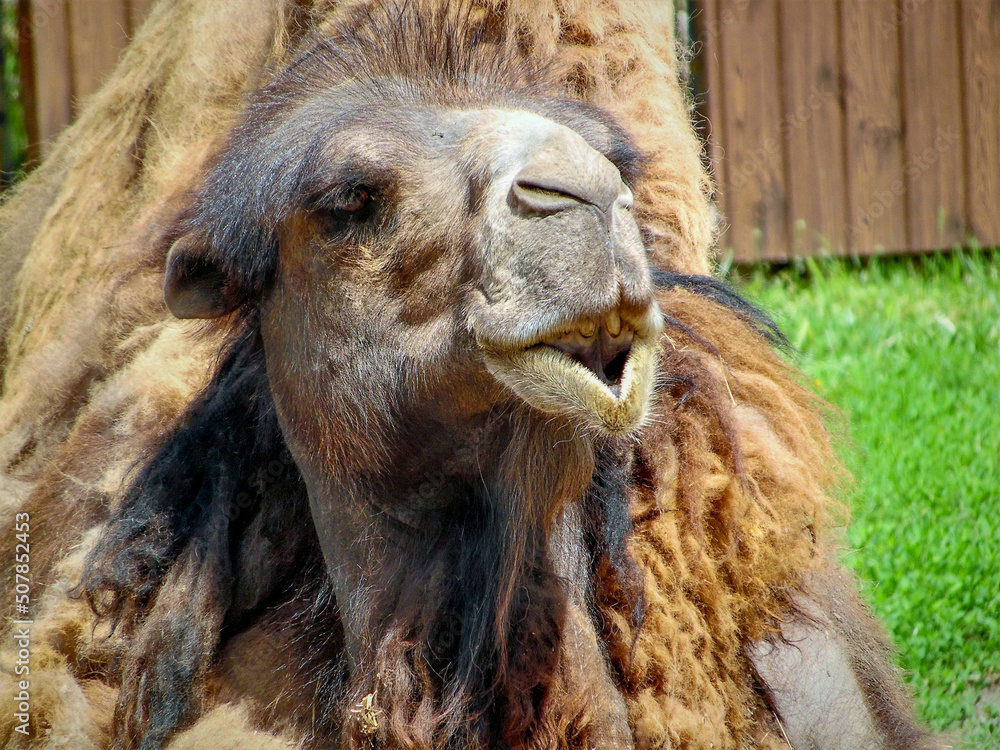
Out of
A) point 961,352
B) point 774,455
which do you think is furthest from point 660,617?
point 961,352

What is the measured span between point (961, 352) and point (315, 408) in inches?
174

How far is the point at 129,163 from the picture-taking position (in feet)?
13.0

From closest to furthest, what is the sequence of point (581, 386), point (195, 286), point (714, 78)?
point (581, 386), point (195, 286), point (714, 78)

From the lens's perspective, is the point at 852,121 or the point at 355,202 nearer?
the point at 355,202

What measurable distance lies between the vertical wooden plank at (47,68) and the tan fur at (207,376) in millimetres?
2756

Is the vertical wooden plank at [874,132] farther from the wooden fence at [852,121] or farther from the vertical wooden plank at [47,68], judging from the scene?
the vertical wooden plank at [47,68]

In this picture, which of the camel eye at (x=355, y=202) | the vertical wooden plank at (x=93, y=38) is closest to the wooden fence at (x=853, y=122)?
the vertical wooden plank at (x=93, y=38)
